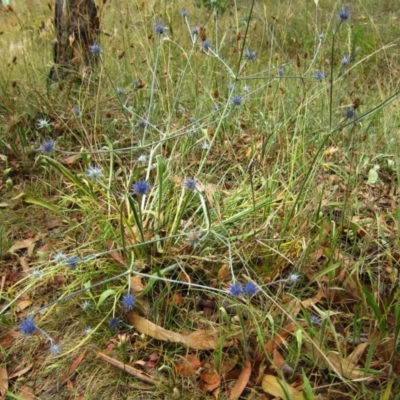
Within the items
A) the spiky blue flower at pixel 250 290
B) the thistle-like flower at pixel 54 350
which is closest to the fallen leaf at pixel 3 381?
the thistle-like flower at pixel 54 350

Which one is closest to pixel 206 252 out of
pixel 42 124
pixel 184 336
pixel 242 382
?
pixel 184 336

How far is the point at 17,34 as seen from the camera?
12.3 ft

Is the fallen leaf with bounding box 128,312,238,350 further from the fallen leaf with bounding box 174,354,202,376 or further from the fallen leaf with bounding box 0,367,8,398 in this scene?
the fallen leaf with bounding box 0,367,8,398

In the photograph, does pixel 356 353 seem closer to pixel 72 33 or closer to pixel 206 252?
pixel 206 252

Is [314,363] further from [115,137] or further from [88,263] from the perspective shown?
[115,137]

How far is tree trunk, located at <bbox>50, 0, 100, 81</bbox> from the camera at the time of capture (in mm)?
2768

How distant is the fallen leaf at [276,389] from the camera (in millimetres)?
1315

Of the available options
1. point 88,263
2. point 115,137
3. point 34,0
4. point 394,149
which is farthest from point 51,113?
point 34,0

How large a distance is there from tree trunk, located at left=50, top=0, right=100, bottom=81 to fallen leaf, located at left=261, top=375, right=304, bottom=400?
6.81ft

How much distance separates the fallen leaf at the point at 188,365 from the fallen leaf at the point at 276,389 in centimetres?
21

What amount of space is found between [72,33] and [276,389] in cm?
234

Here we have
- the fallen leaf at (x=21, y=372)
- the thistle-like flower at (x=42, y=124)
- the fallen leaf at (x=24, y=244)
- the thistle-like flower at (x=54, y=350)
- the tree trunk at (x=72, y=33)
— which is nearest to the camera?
the thistle-like flower at (x=54, y=350)

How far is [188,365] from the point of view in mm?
1436

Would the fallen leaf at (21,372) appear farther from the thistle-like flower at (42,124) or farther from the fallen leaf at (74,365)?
the thistle-like flower at (42,124)
